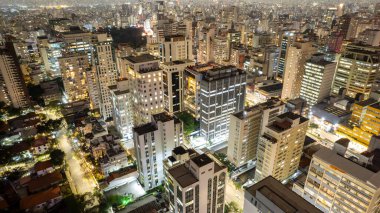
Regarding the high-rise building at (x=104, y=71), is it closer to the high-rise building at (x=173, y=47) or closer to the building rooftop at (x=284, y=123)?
the high-rise building at (x=173, y=47)

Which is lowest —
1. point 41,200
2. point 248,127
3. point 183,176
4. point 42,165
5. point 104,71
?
point 41,200

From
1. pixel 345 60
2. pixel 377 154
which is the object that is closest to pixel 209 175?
pixel 377 154

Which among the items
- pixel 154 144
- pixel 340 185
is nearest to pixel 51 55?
pixel 154 144

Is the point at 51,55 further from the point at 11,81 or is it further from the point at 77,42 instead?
the point at 11,81

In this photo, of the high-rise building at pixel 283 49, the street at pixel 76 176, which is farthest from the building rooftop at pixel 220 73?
the high-rise building at pixel 283 49

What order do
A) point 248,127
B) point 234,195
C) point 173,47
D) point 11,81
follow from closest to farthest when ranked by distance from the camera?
point 234,195 → point 248,127 → point 11,81 → point 173,47

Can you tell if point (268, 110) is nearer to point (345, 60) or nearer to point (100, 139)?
point (100, 139)
